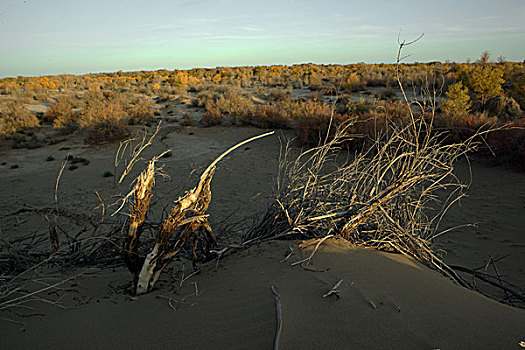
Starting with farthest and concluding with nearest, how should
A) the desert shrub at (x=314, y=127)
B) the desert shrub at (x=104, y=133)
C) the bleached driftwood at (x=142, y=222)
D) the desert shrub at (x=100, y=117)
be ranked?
1. the desert shrub at (x=100, y=117)
2. the desert shrub at (x=104, y=133)
3. the desert shrub at (x=314, y=127)
4. the bleached driftwood at (x=142, y=222)

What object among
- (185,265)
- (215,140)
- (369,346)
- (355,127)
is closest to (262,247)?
(185,265)

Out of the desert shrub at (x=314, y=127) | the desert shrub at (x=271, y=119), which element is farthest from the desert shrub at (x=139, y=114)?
A: the desert shrub at (x=314, y=127)

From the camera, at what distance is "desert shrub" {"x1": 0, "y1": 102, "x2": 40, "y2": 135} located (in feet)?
51.3

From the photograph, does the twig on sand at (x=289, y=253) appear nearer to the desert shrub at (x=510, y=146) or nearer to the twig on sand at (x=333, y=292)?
the twig on sand at (x=333, y=292)

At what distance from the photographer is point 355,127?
38.0 ft

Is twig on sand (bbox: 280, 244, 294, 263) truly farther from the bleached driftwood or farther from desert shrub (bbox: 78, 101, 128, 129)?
desert shrub (bbox: 78, 101, 128, 129)

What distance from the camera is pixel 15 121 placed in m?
16.4

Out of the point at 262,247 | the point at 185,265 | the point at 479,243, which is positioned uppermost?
the point at 262,247

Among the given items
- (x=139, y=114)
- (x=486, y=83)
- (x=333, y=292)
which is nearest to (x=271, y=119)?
(x=139, y=114)

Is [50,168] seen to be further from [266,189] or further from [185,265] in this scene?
[185,265]

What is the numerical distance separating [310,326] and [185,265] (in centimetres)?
162

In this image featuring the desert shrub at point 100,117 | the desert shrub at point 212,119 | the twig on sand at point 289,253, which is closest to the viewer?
the twig on sand at point 289,253

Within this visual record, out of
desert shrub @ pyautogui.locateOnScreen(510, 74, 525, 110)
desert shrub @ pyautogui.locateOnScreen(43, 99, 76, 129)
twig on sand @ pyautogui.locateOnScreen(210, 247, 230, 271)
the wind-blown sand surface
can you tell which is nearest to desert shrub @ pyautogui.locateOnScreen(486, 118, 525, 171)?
the wind-blown sand surface

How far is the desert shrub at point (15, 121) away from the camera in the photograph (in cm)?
1563
